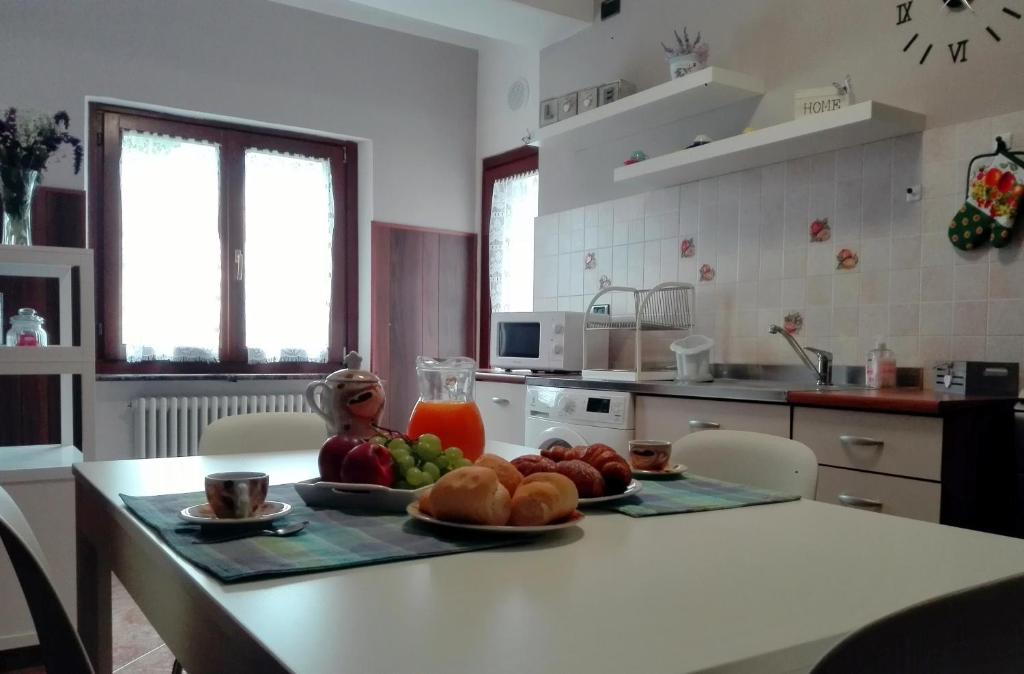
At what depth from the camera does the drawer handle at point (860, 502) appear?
2.02 metres

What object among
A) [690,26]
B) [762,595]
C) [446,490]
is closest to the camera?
[762,595]

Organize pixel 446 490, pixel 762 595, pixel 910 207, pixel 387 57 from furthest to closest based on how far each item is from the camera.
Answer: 1. pixel 387 57
2. pixel 910 207
3. pixel 446 490
4. pixel 762 595

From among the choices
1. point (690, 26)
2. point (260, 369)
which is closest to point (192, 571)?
point (690, 26)

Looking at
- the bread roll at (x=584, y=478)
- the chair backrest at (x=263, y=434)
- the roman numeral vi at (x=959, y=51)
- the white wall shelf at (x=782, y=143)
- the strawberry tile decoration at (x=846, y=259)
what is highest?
the roman numeral vi at (x=959, y=51)

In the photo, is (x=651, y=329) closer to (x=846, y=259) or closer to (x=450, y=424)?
(x=846, y=259)

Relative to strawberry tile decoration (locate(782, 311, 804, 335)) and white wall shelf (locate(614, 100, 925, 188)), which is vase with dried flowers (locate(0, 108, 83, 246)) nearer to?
white wall shelf (locate(614, 100, 925, 188))

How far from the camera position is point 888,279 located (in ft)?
8.50

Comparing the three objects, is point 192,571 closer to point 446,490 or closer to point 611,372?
point 446,490

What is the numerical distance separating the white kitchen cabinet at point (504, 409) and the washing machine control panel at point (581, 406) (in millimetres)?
123

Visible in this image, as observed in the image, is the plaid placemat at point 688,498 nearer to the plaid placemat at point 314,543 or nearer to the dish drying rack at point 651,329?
the plaid placemat at point 314,543

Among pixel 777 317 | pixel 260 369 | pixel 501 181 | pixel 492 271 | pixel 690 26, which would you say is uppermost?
pixel 690 26

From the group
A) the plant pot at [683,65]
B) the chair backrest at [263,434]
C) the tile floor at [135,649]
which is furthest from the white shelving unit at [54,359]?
the plant pot at [683,65]

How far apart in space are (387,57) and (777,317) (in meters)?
2.87

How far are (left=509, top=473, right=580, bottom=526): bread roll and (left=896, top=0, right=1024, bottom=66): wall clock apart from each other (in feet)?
7.41
